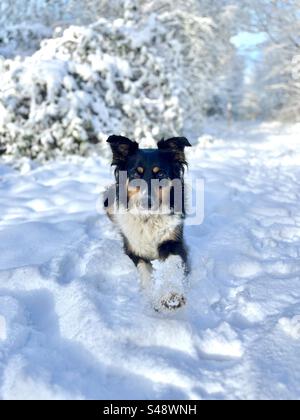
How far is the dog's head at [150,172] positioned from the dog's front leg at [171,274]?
0.39 m

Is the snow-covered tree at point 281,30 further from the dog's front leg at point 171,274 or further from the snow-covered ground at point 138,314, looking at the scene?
the dog's front leg at point 171,274

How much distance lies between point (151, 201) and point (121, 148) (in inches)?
26.8

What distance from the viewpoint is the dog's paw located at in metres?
3.38

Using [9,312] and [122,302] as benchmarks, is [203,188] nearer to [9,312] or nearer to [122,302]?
[122,302]

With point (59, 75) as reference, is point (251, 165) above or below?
below

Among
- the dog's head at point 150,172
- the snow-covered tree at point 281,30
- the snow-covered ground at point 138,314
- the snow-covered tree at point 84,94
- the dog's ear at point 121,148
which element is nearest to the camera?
the snow-covered ground at point 138,314

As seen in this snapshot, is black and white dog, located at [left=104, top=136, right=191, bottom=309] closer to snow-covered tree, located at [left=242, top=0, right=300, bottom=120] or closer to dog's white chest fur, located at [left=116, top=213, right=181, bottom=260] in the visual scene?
dog's white chest fur, located at [left=116, top=213, right=181, bottom=260]

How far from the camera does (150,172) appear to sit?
413cm

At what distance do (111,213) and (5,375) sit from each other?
2845mm

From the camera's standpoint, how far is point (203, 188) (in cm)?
762

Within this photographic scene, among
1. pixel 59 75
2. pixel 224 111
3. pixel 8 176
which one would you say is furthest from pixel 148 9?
pixel 224 111

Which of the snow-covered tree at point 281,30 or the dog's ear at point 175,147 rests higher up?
the snow-covered tree at point 281,30

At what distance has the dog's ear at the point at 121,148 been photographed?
4262 millimetres

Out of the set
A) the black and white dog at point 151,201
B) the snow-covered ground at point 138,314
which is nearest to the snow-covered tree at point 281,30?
the snow-covered ground at point 138,314
